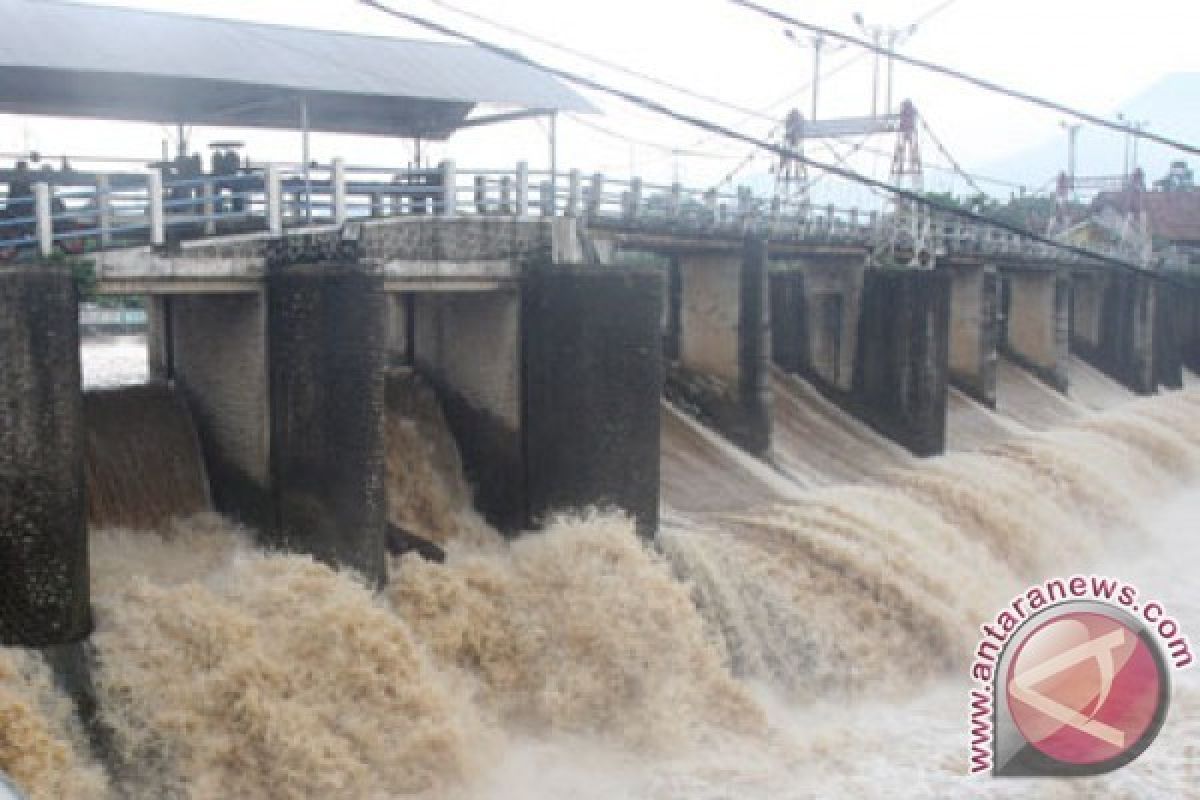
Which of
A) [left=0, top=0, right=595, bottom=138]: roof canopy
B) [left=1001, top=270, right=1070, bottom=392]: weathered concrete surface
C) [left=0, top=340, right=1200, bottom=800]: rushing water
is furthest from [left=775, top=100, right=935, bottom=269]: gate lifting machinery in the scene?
[left=0, top=340, right=1200, bottom=800]: rushing water

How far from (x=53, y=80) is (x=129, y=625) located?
6797mm

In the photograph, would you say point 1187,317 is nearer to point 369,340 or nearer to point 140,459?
point 369,340

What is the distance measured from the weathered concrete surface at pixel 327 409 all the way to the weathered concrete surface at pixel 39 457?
2451 millimetres

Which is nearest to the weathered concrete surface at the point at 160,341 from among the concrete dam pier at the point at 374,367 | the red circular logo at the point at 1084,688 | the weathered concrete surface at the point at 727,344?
the concrete dam pier at the point at 374,367

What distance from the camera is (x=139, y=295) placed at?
1117cm

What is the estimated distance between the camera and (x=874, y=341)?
23500mm

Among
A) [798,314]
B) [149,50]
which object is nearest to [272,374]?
[149,50]

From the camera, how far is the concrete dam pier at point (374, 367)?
9758 millimetres

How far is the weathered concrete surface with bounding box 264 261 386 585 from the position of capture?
12.0 m

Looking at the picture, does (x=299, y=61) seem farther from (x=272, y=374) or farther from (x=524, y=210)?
(x=272, y=374)

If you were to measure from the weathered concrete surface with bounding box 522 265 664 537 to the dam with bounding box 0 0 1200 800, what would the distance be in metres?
0.04

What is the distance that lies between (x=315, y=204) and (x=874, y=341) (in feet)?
43.8

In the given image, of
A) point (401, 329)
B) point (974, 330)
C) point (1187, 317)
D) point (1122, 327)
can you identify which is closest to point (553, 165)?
point (401, 329)

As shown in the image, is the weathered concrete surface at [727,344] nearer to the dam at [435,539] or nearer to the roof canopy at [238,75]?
the dam at [435,539]
